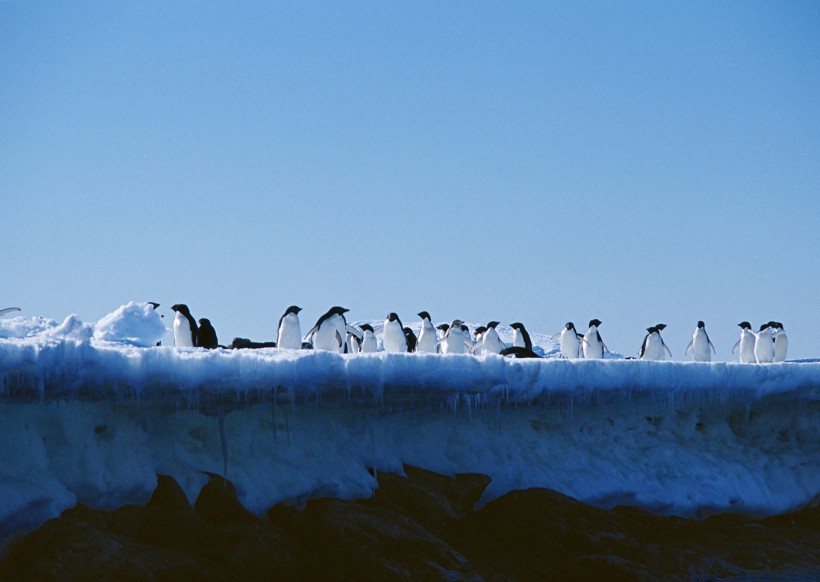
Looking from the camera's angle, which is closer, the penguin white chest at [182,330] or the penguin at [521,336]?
the penguin white chest at [182,330]

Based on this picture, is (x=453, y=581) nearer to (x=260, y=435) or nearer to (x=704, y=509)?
(x=260, y=435)

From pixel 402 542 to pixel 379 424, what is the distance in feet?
6.14

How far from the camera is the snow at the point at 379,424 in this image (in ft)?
22.1

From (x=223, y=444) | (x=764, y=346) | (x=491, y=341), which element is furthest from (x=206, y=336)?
(x=764, y=346)

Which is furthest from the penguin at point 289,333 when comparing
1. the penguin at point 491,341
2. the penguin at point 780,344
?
the penguin at point 780,344

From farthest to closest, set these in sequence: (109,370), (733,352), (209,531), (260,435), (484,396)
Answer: (733,352)
(484,396)
(260,435)
(209,531)
(109,370)

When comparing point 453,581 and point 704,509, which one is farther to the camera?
point 704,509

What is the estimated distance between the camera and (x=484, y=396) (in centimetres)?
880

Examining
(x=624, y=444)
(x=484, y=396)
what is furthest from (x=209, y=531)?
(x=624, y=444)

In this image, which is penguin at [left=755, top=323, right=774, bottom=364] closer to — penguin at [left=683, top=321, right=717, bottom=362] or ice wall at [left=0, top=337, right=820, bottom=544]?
penguin at [left=683, top=321, right=717, bottom=362]

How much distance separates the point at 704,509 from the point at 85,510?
256 inches

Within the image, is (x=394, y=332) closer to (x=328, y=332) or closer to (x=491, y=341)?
(x=491, y=341)

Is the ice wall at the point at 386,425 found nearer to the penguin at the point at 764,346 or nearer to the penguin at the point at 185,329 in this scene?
the penguin at the point at 185,329

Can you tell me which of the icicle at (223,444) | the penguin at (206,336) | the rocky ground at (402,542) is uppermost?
the penguin at (206,336)
